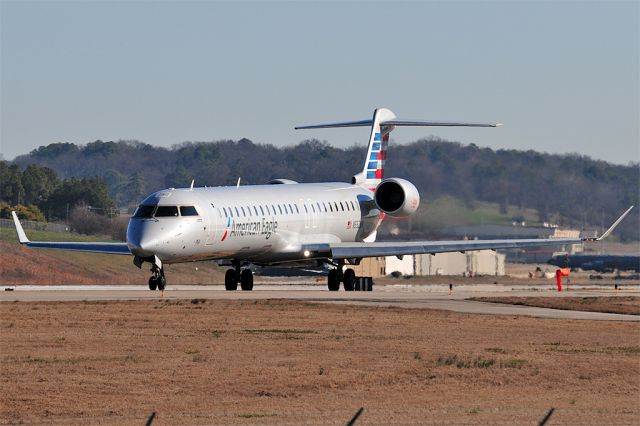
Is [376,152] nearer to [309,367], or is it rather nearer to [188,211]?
[188,211]

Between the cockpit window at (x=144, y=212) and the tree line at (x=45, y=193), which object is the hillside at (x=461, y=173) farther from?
the cockpit window at (x=144, y=212)

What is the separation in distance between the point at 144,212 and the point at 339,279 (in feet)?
32.7

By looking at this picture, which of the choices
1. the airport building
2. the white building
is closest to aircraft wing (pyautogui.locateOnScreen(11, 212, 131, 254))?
the airport building

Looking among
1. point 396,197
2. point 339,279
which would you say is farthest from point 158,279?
point 396,197

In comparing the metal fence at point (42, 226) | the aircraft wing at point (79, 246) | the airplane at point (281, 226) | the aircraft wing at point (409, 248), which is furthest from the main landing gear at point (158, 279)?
the metal fence at point (42, 226)

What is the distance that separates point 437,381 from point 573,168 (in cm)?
6428

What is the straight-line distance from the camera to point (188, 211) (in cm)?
4200

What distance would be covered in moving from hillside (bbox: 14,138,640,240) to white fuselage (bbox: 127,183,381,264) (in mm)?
17761

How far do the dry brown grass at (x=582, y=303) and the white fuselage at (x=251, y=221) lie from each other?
7.39 meters

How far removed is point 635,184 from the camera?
9081cm

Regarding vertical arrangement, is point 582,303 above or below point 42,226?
below

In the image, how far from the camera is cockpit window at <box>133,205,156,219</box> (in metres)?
41.7

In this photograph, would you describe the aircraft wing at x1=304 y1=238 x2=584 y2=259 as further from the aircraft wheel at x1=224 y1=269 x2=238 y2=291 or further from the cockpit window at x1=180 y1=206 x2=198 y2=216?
the cockpit window at x1=180 y1=206 x2=198 y2=216

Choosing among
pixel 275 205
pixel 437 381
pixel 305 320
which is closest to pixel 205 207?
pixel 275 205
